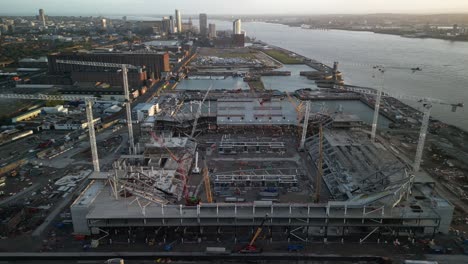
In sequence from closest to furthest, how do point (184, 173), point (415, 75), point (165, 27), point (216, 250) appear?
1. point (216, 250)
2. point (184, 173)
3. point (415, 75)
4. point (165, 27)

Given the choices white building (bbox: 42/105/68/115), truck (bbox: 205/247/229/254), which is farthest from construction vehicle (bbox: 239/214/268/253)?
white building (bbox: 42/105/68/115)

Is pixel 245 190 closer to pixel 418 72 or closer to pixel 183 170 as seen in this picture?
pixel 183 170

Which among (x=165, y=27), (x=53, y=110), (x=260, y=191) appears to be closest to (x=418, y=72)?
(x=260, y=191)

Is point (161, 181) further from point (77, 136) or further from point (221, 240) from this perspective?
point (77, 136)

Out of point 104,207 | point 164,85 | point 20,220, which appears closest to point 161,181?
point 104,207

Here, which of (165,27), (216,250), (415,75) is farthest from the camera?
(165,27)

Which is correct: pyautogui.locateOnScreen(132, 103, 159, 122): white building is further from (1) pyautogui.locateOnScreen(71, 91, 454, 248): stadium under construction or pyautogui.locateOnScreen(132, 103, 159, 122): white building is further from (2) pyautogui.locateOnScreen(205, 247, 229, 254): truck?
(2) pyautogui.locateOnScreen(205, 247, 229, 254): truck

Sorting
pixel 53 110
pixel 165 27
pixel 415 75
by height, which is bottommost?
pixel 53 110

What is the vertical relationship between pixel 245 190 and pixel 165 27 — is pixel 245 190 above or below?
below

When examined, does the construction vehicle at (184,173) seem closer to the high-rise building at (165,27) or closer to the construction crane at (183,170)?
the construction crane at (183,170)
